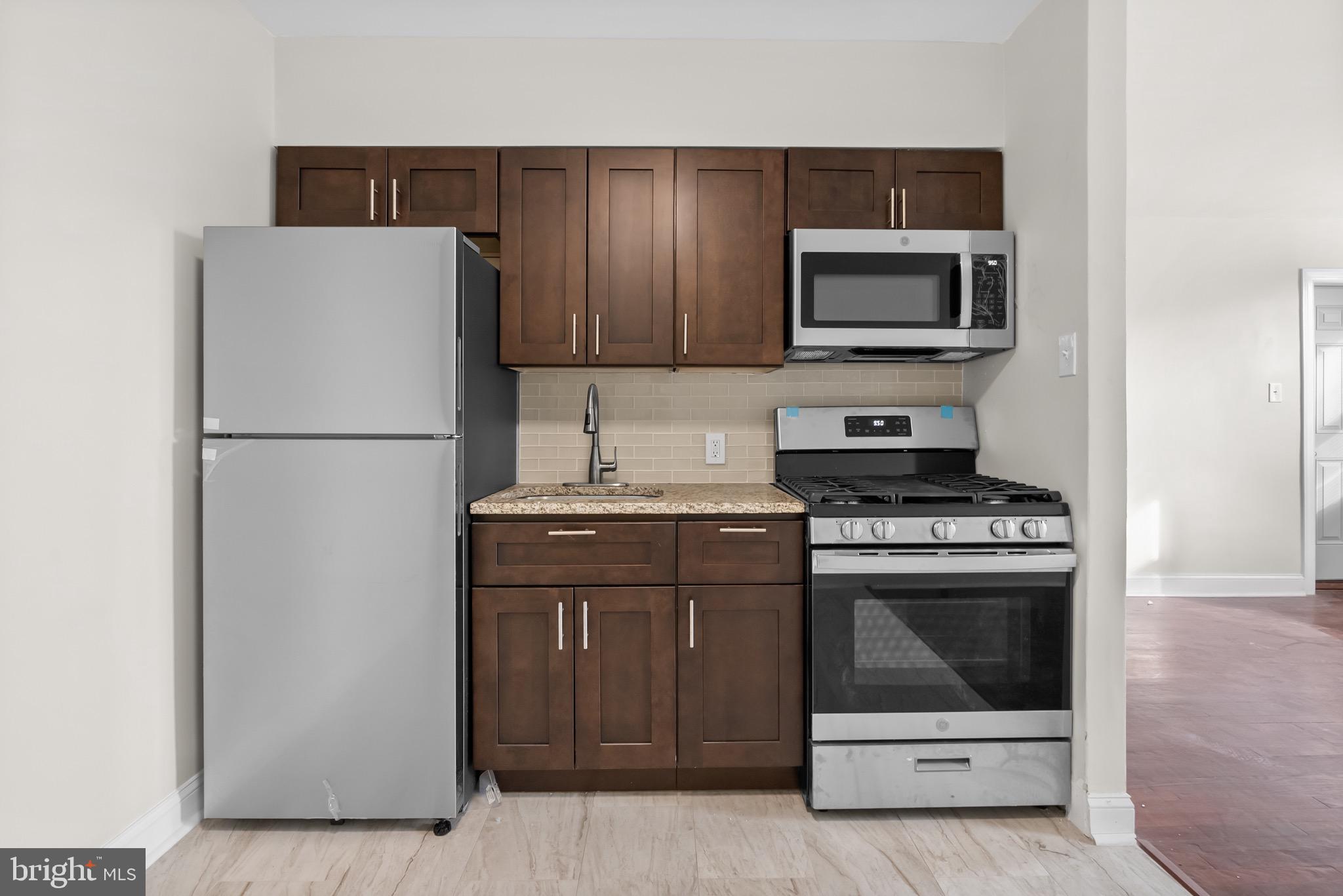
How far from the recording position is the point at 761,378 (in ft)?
9.24

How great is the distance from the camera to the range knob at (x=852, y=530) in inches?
81.7

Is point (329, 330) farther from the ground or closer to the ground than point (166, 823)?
farther from the ground

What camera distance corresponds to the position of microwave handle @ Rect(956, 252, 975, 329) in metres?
2.40

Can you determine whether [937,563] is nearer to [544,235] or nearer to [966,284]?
[966,284]

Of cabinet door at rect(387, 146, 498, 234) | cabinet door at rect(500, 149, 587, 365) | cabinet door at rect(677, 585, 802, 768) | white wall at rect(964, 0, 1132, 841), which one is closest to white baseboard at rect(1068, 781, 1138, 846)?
white wall at rect(964, 0, 1132, 841)

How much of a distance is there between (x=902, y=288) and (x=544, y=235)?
1.21m

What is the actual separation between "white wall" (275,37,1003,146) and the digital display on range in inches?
38.3

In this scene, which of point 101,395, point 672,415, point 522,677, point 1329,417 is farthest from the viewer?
point 1329,417

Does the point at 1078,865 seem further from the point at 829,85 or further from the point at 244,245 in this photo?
the point at 244,245

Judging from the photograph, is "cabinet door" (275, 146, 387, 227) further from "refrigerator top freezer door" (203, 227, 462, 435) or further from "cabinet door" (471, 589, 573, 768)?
"cabinet door" (471, 589, 573, 768)

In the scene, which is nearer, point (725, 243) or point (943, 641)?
point (943, 641)

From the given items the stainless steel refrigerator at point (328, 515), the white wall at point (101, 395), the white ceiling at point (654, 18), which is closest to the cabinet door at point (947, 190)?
the white ceiling at point (654, 18)

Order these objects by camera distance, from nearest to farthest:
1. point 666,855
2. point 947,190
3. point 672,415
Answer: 1. point 666,855
2. point 947,190
3. point 672,415

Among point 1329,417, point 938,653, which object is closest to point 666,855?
point 938,653
